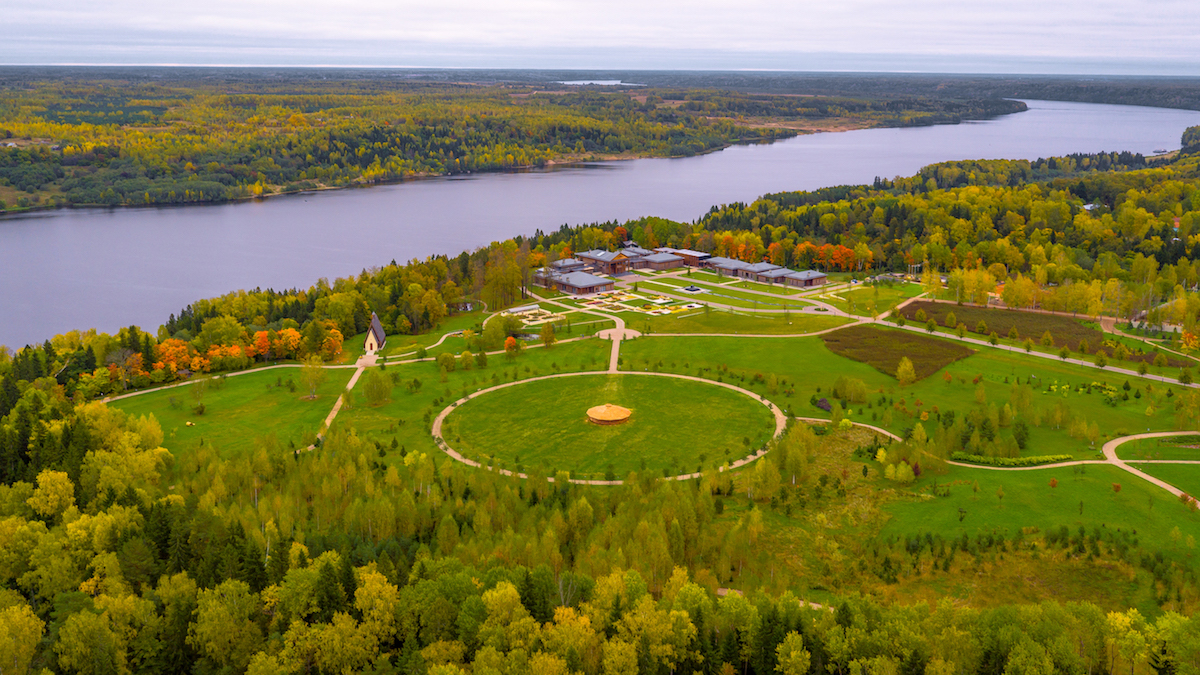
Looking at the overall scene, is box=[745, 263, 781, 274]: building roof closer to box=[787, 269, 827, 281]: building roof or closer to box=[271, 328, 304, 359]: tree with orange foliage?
box=[787, 269, 827, 281]: building roof

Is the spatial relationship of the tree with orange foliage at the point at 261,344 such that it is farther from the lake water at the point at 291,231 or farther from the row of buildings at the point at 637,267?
the row of buildings at the point at 637,267

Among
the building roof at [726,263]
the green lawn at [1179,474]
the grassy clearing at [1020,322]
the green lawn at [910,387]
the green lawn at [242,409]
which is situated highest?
the building roof at [726,263]

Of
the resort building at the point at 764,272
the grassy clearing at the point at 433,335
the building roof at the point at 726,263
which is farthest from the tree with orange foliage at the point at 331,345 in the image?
the building roof at the point at 726,263

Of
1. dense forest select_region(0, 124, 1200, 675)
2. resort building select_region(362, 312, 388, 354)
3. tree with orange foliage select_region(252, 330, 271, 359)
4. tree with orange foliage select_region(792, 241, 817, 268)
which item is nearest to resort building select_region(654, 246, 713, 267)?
tree with orange foliage select_region(792, 241, 817, 268)

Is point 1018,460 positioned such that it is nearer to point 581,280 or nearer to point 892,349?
point 892,349

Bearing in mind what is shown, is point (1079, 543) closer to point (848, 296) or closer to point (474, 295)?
point (848, 296)
